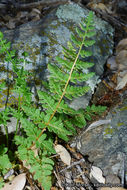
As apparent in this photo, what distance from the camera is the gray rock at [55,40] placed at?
2.71 meters

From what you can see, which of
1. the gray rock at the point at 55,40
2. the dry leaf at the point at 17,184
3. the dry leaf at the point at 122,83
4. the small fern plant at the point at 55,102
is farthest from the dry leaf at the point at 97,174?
the dry leaf at the point at 122,83

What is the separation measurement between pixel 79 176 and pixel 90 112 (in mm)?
736

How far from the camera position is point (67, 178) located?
6.63 ft

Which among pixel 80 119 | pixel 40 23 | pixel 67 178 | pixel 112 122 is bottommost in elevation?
pixel 67 178

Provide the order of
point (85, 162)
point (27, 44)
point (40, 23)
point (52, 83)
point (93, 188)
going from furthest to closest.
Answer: point (40, 23) < point (27, 44) < point (85, 162) < point (93, 188) < point (52, 83)

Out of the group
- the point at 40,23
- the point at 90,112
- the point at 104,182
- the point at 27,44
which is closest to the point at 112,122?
the point at 90,112

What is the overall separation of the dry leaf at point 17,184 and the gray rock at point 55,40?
3.75 ft

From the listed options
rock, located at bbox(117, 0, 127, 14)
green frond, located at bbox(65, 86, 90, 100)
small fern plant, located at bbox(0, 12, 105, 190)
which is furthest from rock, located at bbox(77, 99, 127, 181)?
rock, located at bbox(117, 0, 127, 14)

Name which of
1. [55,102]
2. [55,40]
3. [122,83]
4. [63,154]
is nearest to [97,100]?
[122,83]

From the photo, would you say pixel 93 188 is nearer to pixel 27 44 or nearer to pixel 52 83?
pixel 52 83

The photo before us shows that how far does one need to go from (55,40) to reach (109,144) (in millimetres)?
1851

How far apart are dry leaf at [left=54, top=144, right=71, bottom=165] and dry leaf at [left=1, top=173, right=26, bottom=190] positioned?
1.55ft

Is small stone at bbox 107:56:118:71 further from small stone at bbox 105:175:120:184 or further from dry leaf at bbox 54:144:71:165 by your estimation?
small stone at bbox 105:175:120:184

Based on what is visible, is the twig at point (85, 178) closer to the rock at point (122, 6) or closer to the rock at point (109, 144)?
the rock at point (109, 144)
